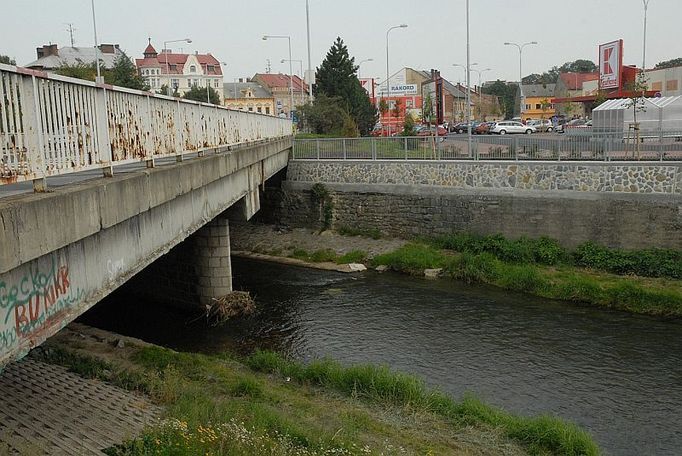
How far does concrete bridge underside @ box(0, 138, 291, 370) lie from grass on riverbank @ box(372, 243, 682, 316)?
12.0 metres

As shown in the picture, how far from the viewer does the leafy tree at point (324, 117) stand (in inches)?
1951

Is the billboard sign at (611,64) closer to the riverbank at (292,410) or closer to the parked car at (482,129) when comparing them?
the parked car at (482,129)

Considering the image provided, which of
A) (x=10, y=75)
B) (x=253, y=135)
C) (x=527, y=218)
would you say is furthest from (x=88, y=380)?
(x=527, y=218)

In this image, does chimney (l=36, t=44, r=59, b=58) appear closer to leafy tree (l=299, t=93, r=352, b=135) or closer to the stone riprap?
leafy tree (l=299, t=93, r=352, b=135)

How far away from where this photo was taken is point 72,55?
8669cm

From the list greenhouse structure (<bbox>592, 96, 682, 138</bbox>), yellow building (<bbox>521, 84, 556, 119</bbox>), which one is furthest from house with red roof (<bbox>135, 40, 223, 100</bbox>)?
greenhouse structure (<bbox>592, 96, 682, 138</bbox>)

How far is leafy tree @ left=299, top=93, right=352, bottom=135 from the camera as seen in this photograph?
49.6 m

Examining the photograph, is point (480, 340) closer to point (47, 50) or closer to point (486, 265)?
point (486, 265)

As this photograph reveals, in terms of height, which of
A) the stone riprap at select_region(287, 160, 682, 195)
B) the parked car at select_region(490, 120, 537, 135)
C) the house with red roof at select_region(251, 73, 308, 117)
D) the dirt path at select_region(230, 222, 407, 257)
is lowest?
the dirt path at select_region(230, 222, 407, 257)

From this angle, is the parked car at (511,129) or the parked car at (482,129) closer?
the parked car at (511,129)

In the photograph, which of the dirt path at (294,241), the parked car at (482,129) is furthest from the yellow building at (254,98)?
the dirt path at (294,241)

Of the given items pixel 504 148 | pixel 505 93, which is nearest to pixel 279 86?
pixel 505 93

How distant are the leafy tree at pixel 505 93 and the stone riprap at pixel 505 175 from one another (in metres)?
104

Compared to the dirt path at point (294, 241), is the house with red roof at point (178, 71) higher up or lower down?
higher up
